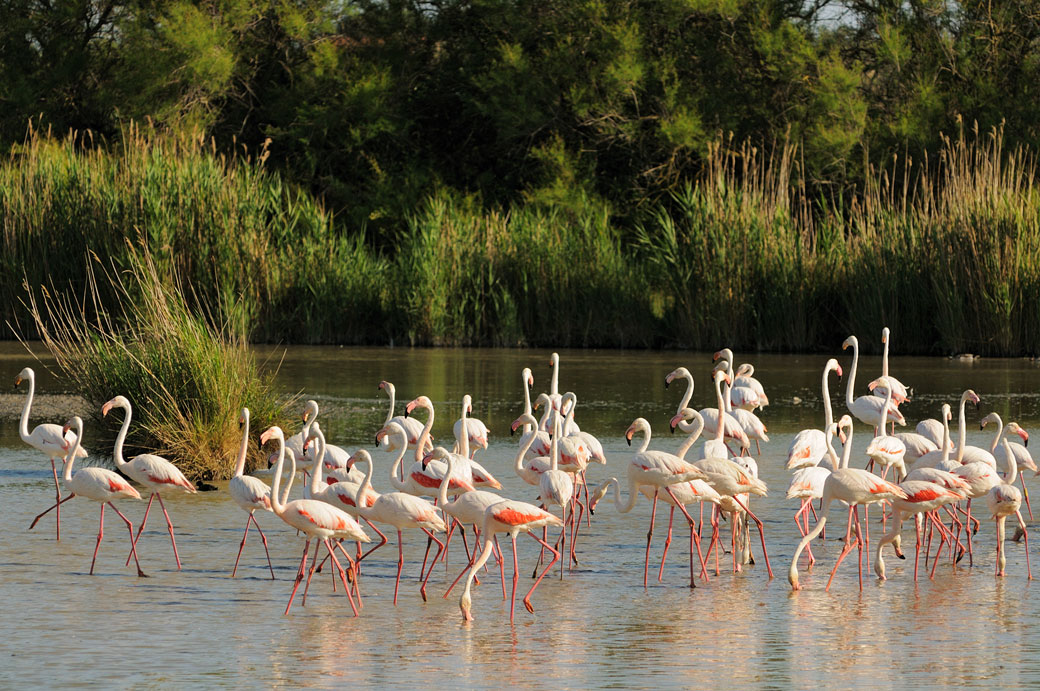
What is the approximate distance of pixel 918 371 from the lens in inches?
755

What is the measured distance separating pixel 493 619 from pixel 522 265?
1703cm

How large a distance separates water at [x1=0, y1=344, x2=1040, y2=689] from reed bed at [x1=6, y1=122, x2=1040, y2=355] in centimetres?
1191

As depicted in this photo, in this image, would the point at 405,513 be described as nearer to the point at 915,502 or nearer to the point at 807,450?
the point at 915,502

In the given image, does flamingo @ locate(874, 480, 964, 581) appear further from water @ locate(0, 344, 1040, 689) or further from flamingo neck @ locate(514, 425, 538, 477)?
flamingo neck @ locate(514, 425, 538, 477)

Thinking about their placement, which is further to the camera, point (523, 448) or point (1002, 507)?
point (523, 448)

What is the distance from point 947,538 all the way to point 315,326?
16.7 metres

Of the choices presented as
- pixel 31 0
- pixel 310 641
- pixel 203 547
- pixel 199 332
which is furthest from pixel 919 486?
pixel 31 0

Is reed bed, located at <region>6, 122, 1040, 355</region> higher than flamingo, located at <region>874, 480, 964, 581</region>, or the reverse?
reed bed, located at <region>6, 122, 1040, 355</region>

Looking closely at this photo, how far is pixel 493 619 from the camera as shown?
694cm

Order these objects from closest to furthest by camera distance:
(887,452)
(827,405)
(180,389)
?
(887,452) < (827,405) < (180,389)

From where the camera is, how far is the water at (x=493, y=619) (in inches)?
234

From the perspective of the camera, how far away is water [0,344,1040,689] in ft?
19.5

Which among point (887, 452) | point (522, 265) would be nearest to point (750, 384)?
point (887, 452)

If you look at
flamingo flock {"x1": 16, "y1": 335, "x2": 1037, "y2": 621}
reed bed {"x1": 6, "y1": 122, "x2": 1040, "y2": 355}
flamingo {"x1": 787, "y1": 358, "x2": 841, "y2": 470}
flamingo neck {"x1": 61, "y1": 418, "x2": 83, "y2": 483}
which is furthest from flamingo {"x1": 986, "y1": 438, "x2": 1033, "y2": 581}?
reed bed {"x1": 6, "y1": 122, "x2": 1040, "y2": 355}
